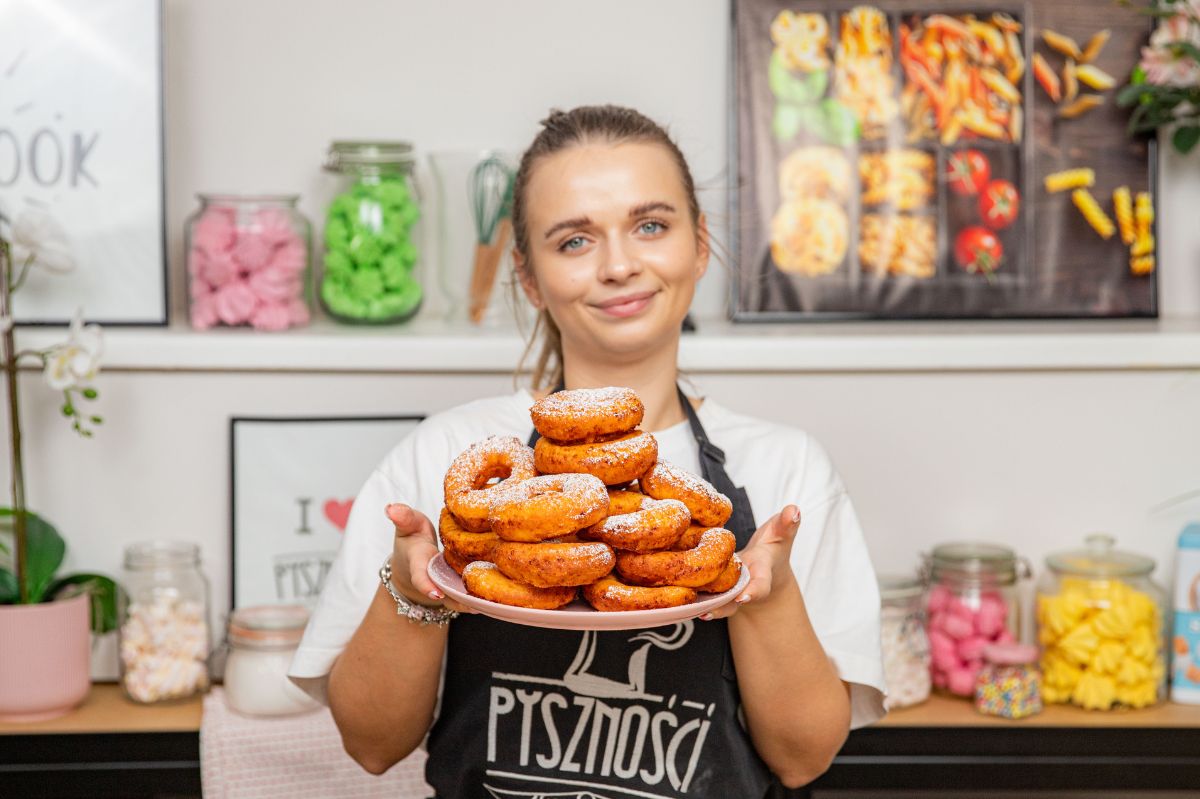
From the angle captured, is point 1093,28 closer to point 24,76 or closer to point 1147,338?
point 1147,338

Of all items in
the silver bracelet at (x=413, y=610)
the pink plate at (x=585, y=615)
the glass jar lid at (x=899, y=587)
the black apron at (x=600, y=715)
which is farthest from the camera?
the glass jar lid at (x=899, y=587)

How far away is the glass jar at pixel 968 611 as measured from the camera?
1.90 metres

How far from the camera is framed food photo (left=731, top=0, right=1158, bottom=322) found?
2.06 metres

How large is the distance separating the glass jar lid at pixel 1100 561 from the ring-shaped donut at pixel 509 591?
112cm

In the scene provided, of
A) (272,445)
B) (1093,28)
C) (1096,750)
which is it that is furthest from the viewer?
(1093,28)

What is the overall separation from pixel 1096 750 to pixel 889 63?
1056 millimetres

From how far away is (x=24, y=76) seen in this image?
6.35ft

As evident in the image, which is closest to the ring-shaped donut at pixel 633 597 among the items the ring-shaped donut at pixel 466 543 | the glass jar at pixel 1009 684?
the ring-shaped donut at pixel 466 543

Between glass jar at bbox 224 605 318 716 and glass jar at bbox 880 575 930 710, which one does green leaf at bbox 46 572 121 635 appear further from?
glass jar at bbox 880 575 930 710

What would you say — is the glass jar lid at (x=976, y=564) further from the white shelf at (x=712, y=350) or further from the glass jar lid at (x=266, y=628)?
the glass jar lid at (x=266, y=628)

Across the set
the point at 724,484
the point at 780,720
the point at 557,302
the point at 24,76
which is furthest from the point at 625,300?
the point at 24,76

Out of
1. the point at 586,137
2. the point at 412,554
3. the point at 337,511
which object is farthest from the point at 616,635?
the point at 337,511

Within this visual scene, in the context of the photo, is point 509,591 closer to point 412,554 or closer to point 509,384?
point 412,554

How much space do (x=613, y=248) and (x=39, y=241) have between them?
91 centimetres
